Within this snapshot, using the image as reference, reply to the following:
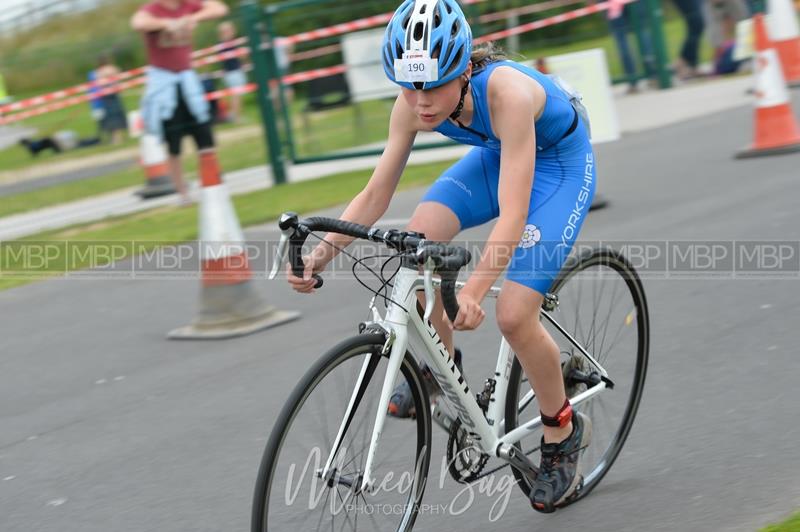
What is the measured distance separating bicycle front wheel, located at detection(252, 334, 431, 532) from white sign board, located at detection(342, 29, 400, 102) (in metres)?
10.5

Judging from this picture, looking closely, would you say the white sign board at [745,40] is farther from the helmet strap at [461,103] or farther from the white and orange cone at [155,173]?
the helmet strap at [461,103]

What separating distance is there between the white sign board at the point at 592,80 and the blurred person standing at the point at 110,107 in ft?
18.8

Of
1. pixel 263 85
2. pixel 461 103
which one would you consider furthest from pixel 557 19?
pixel 461 103

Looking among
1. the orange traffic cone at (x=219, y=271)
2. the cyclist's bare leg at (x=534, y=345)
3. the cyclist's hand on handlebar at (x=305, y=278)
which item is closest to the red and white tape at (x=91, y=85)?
the orange traffic cone at (x=219, y=271)

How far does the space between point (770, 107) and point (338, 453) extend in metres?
8.31

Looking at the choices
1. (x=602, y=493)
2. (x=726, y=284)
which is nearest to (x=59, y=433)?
(x=602, y=493)

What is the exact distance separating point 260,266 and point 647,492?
17.6 ft

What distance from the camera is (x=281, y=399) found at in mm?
6246

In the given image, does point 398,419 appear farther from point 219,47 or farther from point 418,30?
point 219,47

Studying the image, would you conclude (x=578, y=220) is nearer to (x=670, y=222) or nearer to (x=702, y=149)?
(x=670, y=222)

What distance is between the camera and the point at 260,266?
31.5 ft

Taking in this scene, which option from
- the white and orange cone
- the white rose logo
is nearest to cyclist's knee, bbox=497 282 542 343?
the white rose logo

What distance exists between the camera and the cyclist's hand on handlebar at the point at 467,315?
12.0 feet

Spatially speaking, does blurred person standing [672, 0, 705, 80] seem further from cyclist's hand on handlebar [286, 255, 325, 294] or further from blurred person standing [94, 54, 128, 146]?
cyclist's hand on handlebar [286, 255, 325, 294]
